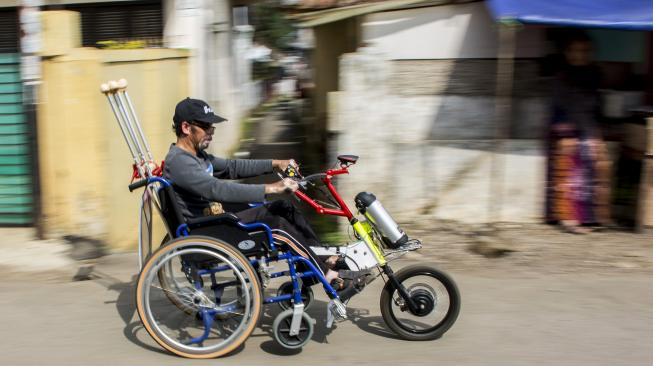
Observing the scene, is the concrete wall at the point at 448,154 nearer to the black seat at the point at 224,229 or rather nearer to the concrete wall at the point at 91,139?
the concrete wall at the point at 91,139

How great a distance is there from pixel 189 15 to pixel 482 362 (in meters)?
4.11

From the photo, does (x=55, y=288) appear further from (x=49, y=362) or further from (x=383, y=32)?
(x=383, y=32)

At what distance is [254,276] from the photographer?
365 cm

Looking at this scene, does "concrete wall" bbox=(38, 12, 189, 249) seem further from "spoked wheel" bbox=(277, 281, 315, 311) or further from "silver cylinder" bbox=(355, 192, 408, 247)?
"silver cylinder" bbox=(355, 192, 408, 247)

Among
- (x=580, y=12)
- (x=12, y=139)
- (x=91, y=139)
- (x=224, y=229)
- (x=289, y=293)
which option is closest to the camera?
(x=224, y=229)

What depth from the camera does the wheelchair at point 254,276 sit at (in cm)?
371

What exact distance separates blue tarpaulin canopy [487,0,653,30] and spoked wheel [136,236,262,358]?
2835mm

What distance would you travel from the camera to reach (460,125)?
19.9 feet

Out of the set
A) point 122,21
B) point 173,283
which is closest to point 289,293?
point 173,283

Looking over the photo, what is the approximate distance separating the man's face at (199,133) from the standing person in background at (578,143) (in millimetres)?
3238

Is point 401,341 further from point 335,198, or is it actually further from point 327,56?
point 327,56

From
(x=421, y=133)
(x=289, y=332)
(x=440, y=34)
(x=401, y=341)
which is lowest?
(x=401, y=341)

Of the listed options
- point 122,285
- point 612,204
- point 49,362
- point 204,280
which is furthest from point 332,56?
point 49,362

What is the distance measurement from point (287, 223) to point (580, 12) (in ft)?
9.80
